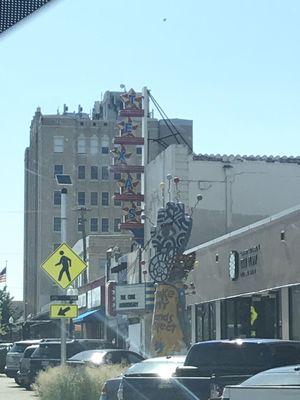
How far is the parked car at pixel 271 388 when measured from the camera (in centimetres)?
517

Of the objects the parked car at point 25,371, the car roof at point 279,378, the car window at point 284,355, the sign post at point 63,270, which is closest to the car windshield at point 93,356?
the sign post at point 63,270

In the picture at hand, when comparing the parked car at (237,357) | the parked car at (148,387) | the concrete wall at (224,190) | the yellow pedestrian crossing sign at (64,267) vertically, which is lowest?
the parked car at (148,387)

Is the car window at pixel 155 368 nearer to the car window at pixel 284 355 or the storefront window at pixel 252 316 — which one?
the car window at pixel 284 355

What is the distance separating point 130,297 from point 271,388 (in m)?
25.5

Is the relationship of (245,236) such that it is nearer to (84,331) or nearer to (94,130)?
(84,331)

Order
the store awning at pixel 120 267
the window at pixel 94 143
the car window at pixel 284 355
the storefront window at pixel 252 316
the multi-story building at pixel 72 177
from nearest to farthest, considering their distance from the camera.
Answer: the car window at pixel 284 355, the storefront window at pixel 252 316, the store awning at pixel 120 267, the multi-story building at pixel 72 177, the window at pixel 94 143

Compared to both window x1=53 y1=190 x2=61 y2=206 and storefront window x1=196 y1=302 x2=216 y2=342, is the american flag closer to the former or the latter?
storefront window x1=196 y1=302 x2=216 y2=342

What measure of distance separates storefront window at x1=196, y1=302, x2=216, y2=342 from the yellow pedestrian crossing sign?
8557 mm

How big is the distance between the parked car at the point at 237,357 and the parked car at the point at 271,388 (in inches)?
168

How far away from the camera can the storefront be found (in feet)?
62.5

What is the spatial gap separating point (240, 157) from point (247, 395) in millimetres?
27080

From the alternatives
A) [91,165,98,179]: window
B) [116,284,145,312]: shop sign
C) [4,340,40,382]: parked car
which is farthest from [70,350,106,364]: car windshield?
[91,165,98,179]: window

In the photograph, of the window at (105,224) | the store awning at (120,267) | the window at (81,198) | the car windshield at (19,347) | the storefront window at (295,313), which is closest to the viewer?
the storefront window at (295,313)

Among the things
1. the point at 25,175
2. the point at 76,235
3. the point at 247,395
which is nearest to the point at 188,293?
the point at 247,395
